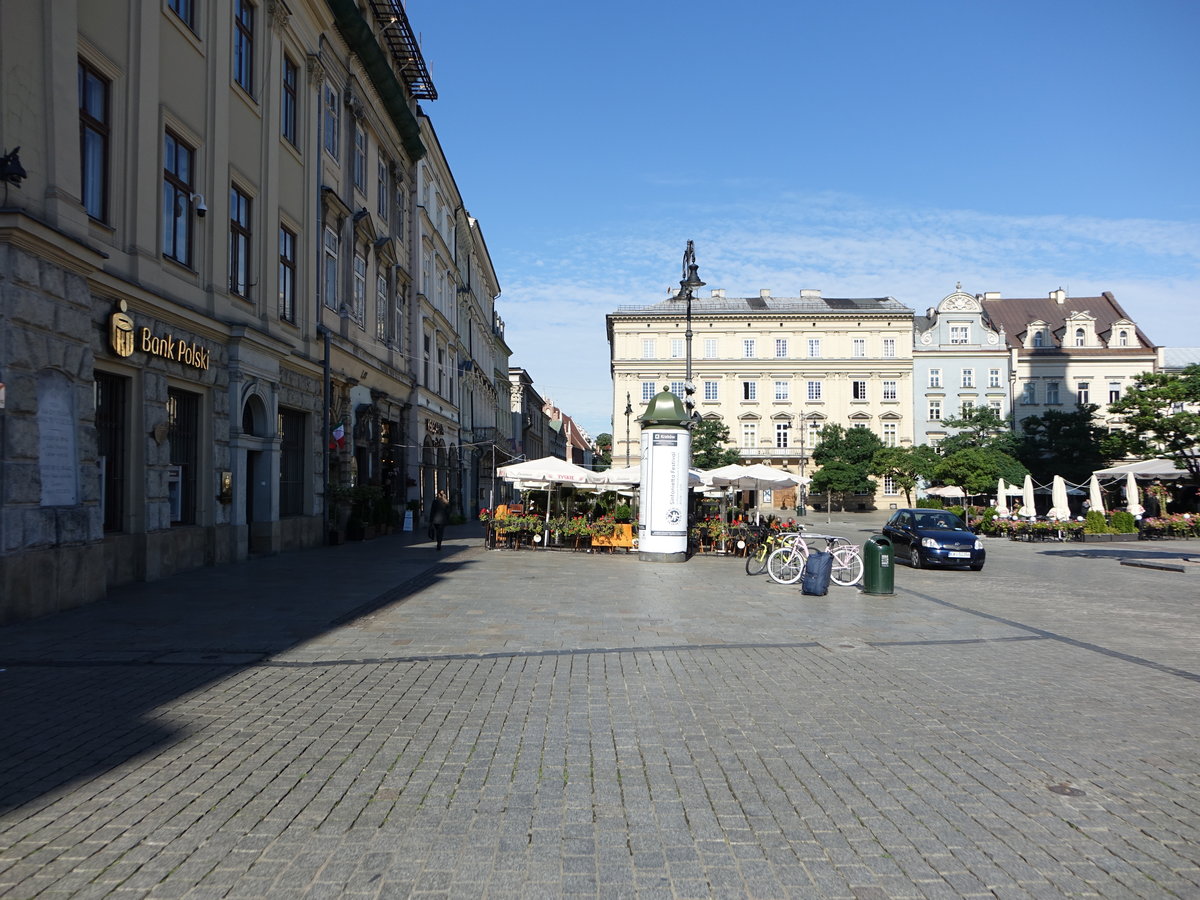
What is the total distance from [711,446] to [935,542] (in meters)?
53.4

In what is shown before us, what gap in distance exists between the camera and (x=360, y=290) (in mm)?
29906

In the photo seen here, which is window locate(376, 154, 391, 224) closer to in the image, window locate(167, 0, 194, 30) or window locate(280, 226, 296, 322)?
window locate(280, 226, 296, 322)

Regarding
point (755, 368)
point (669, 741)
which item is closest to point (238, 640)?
point (669, 741)

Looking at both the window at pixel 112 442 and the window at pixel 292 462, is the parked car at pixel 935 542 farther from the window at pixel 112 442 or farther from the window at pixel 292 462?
the window at pixel 112 442

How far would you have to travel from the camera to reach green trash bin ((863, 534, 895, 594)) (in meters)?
15.3

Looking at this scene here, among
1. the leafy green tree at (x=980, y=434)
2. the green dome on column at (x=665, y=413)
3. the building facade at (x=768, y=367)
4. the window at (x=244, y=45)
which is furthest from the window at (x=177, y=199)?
the building facade at (x=768, y=367)

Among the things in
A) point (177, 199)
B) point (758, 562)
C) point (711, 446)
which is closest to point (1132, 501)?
point (758, 562)

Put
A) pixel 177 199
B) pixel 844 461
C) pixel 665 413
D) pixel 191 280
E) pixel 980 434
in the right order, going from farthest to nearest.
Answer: pixel 844 461, pixel 980 434, pixel 665 413, pixel 191 280, pixel 177 199

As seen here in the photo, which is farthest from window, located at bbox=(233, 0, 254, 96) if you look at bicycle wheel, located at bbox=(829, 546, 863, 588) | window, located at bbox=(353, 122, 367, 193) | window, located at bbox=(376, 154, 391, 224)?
bicycle wheel, located at bbox=(829, 546, 863, 588)

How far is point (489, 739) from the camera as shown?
20.4ft

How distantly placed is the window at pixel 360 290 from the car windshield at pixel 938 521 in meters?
17.9

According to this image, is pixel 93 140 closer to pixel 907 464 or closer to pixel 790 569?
pixel 790 569

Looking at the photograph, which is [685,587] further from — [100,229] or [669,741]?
[100,229]

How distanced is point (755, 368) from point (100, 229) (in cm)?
7200
